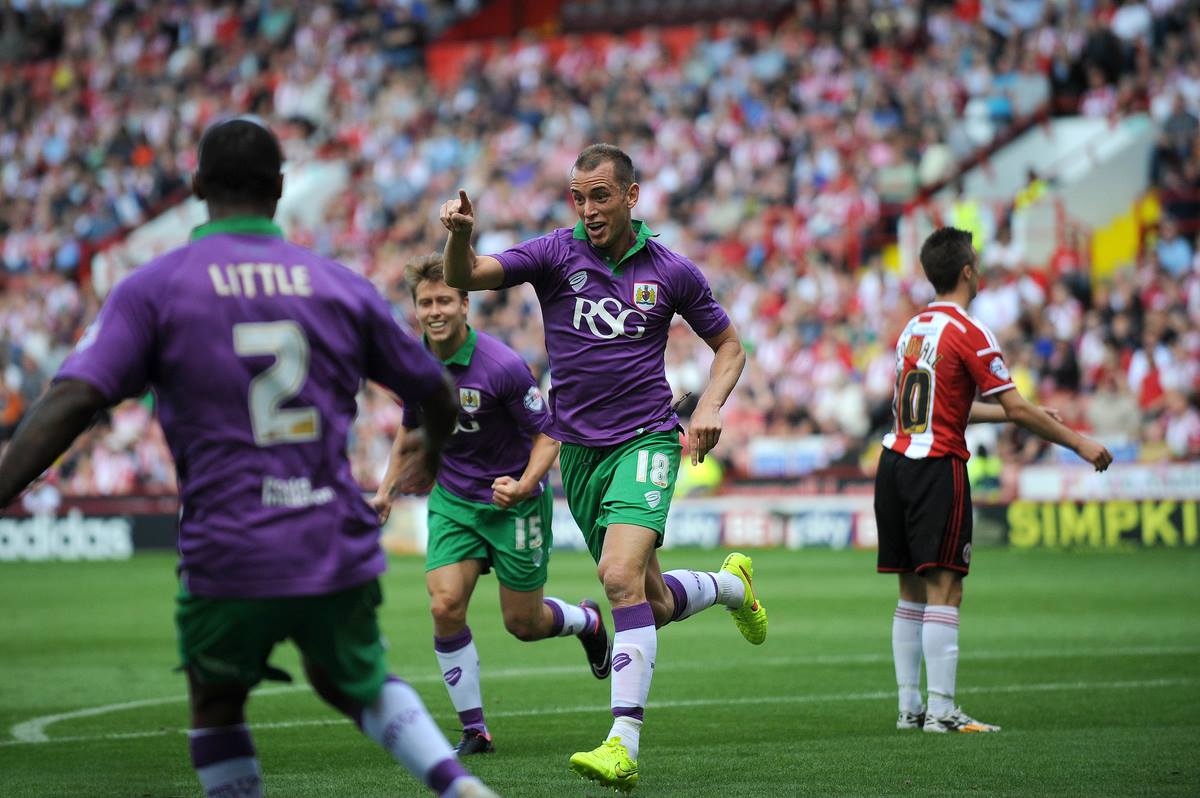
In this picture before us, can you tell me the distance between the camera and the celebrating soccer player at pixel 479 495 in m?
8.87

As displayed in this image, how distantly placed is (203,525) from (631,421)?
3507 mm

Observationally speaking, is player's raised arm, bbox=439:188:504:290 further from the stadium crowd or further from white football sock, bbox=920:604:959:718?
the stadium crowd

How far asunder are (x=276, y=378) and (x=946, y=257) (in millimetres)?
5333

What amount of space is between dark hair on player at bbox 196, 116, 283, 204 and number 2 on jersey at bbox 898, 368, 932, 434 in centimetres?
507

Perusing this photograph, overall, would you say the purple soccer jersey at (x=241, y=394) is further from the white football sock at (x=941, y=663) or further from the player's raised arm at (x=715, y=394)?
the white football sock at (x=941, y=663)

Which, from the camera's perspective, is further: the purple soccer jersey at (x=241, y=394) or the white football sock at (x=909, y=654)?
the white football sock at (x=909, y=654)

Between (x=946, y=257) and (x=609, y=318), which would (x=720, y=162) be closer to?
(x=946, y=257)

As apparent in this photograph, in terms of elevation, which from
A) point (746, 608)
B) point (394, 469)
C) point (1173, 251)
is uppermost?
point (1173, 251)

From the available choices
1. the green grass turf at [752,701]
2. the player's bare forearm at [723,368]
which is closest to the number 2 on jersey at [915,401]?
the player's bare forearm at [723,368]

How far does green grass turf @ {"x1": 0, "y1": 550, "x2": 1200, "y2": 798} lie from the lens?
300 inches

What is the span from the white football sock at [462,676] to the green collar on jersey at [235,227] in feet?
13.8

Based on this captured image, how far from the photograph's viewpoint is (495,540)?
904 centimetres

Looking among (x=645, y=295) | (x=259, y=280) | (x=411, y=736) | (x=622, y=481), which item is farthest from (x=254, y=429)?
(x=645, y=295)

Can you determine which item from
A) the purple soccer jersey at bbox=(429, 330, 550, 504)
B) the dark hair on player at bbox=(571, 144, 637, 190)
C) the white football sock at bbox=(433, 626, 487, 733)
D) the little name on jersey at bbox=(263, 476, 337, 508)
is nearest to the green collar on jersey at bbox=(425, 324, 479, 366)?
the purple soccer jersey at bbox=(429, 330, 550, 504)
